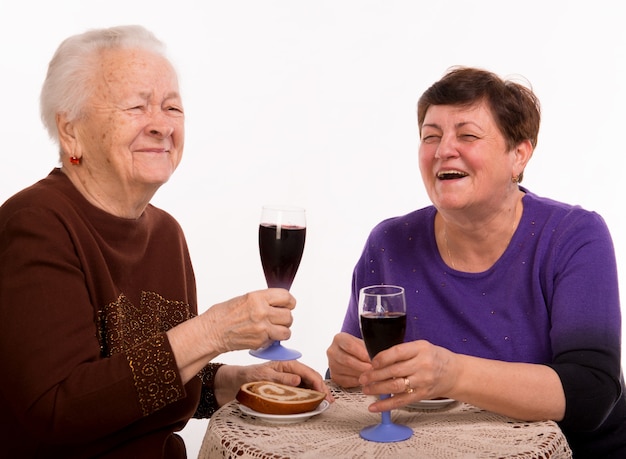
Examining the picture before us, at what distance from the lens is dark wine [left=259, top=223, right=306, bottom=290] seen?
2115 mm

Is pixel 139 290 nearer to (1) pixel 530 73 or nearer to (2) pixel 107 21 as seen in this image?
(2) pixel 107 21

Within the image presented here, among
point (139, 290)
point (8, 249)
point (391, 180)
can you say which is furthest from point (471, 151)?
point (391, 180)

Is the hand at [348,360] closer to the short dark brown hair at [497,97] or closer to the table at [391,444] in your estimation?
the table at [391,444]

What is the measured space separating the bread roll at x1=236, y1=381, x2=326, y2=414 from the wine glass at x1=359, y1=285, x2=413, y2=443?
7.5 inches

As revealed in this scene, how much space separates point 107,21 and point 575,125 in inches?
115

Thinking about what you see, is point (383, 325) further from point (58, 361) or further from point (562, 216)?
point (562, 216)

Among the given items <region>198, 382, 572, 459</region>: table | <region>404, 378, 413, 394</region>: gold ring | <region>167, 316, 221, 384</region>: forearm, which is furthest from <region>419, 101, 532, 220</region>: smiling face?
<region>167, 316, 221, 384</region>: forearm

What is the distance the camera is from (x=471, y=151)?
2.55m

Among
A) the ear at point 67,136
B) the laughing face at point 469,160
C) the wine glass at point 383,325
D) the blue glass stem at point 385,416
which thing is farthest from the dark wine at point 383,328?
the ear at point 67,136

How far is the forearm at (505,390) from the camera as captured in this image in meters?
2.00

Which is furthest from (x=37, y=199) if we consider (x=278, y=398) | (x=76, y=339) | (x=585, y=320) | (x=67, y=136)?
(x=585, y=320)

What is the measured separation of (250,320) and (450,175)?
941mm

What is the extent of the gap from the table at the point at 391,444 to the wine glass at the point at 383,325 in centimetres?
3

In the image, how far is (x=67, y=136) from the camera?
2305 millimetres
